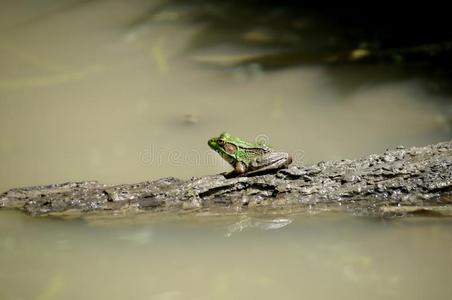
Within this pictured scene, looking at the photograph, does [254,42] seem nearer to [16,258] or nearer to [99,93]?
[99,93]

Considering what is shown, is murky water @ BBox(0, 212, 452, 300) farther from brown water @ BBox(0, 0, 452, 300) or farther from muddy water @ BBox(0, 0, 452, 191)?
muddy water @ BBox(0, 0, 452, 191)

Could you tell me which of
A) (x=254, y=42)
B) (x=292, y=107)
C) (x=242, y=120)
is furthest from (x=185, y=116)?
(x=254, y=42)

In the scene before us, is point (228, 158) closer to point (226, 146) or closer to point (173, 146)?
point (226, 146)

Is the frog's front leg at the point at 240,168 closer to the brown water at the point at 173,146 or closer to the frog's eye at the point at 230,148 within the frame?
the frog's eye at the point at 230,148

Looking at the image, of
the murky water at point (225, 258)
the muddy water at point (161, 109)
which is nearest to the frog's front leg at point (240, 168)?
the murky water at point (225, 258)

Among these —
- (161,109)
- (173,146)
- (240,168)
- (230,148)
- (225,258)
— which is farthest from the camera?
(161,109)

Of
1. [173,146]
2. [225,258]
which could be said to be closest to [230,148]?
[173,146]

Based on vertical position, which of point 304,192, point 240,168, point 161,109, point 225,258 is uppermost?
point 161,109
